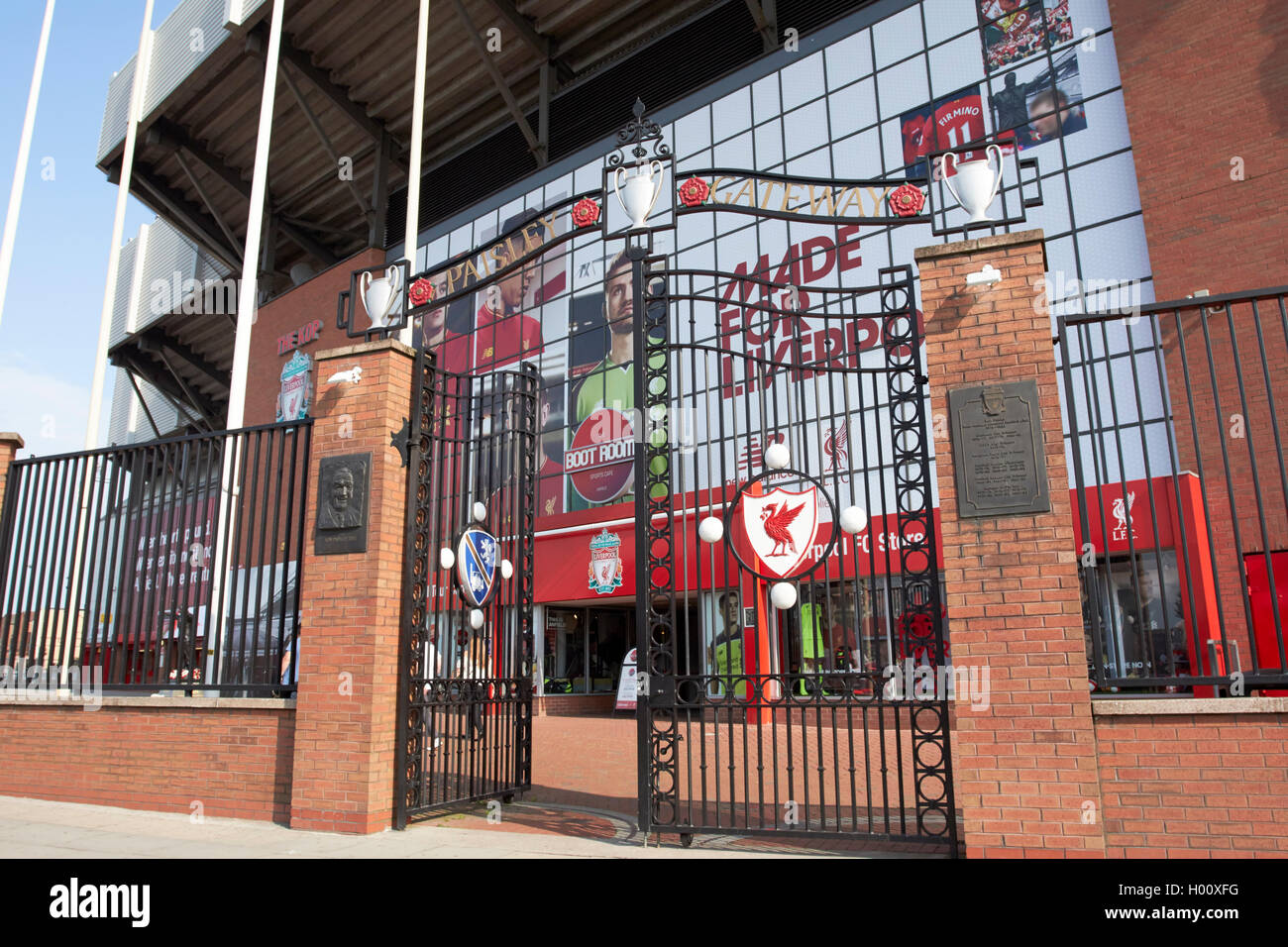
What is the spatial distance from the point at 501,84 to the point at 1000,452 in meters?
22.6

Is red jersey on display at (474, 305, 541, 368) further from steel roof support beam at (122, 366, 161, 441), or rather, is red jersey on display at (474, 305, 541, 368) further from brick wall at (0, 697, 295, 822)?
steel roof support beam at (122, 366, 161, 441)

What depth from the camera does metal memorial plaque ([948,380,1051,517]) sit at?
17.2 ft

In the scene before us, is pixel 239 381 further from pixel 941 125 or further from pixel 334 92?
pixel 334 92

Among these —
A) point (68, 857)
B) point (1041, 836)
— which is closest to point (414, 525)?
point (68, 857)

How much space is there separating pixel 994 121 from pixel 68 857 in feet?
62.1

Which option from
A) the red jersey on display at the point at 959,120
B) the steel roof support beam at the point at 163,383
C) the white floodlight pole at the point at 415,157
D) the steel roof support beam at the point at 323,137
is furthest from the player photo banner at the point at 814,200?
the steel roof support beam at the point at 163,383

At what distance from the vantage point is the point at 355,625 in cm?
680

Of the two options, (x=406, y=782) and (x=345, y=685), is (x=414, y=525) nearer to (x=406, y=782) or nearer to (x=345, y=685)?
(x=345, y=685)

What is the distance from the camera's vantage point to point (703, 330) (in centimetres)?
2116

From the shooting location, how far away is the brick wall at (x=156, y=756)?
7.18m

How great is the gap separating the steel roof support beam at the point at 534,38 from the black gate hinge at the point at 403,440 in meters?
19.8

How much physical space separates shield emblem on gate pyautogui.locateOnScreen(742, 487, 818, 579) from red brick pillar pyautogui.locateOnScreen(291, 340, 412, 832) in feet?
9.68

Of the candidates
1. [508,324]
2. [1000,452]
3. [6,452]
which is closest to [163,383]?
[508,324]

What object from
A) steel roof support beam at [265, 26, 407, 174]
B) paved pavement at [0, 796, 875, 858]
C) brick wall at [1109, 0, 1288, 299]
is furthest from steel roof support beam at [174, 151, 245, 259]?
brick wall at [1109, 0, 1288, 299]
